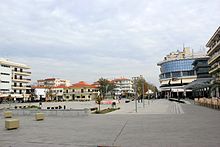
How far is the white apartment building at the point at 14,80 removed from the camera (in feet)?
292

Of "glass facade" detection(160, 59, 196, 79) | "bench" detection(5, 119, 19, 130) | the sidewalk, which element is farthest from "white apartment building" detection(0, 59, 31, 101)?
"bench" detection(5, 119, 19, 130)

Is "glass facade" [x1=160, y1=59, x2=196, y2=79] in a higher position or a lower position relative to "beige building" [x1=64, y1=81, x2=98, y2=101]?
higher

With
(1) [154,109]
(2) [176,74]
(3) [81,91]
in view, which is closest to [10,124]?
(1) [154,109]

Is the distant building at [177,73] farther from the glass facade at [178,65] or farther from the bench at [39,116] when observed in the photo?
the bench at [39,116]

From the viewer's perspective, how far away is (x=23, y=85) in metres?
102

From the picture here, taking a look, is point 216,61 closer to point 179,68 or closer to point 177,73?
point 179,68

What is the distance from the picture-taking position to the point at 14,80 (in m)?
95.8

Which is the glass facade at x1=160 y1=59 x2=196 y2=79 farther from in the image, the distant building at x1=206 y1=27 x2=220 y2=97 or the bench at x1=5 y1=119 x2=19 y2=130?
the bench at x1=5 y1=119 x2=19 y2=130

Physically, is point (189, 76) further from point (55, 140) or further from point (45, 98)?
point (55, 140)

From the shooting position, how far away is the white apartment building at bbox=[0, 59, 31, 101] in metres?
88.9

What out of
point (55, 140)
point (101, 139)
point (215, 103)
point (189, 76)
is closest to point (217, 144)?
point (101, 139)

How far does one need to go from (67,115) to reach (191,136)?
15.7 metres

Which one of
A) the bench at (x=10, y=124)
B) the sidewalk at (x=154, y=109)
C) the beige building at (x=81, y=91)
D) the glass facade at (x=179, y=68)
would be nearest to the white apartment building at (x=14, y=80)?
the beige building at (x=81, y=91)

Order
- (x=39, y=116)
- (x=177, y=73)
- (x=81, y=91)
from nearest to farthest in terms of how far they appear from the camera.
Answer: (x=39, y=116) < (x=177, y=73) < (x=81, y=91)
